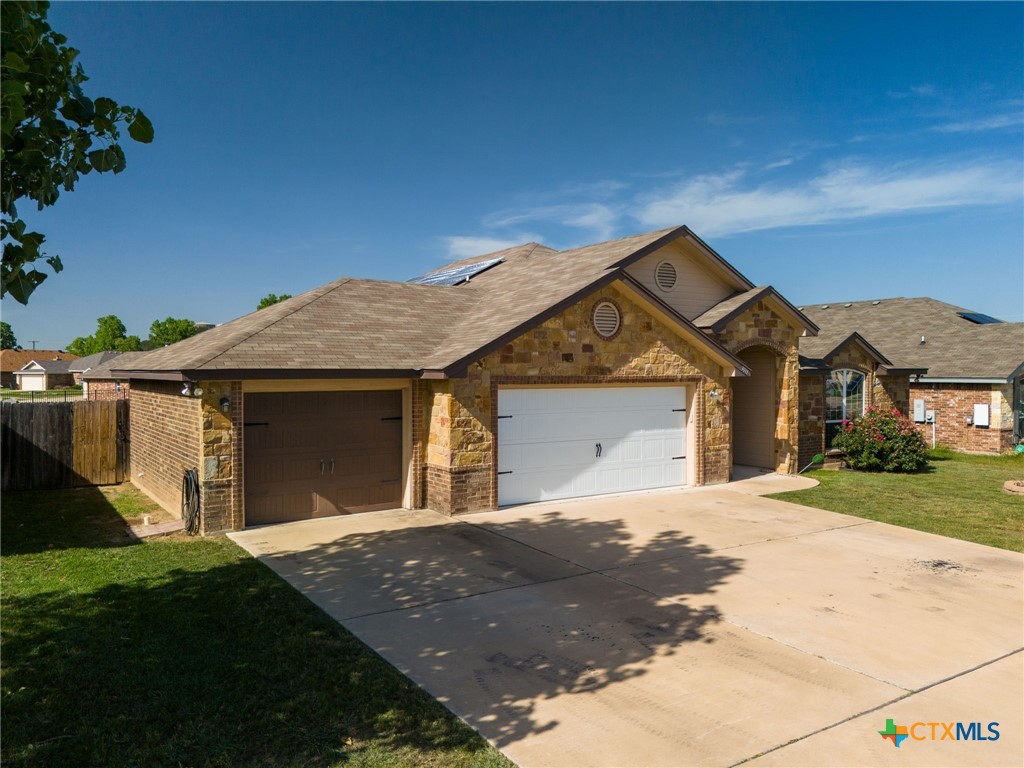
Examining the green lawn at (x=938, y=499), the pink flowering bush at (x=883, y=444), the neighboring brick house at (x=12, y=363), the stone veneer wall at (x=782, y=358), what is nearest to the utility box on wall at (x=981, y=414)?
the green lawn at (x=938, y=499)

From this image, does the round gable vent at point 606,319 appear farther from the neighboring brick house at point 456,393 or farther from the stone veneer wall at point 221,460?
the stone veneer wall at point 221,460

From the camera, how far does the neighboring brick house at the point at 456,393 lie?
36.8 feet

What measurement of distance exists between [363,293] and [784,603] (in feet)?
33.7

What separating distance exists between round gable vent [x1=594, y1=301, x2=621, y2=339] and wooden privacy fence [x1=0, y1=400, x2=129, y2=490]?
10.8 m

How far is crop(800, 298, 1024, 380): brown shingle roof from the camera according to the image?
71.1 feet

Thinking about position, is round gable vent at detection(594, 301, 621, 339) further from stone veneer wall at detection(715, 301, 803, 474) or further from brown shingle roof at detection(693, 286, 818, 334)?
stone veneer wall at detection(715, 301, 803, 474)

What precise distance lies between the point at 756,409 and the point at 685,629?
12.1 m

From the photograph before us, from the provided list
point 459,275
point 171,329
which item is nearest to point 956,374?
point 459,275

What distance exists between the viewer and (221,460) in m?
10.7

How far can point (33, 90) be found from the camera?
4148 mm

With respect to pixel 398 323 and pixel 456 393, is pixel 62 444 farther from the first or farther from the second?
pixel 456 393

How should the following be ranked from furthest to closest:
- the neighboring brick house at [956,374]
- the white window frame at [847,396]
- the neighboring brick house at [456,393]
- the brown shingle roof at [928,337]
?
the brown shingle roof at [928,337] < the neighboring brick house at [956,374] < the white window frame at [847,396] < the neighboring brick house at [456,393]

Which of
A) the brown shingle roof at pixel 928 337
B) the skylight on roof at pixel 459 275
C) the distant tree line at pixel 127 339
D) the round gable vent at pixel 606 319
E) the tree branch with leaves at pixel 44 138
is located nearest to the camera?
the tree branch with leaves at pixel 44 138

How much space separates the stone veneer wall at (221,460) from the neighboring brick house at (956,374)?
13960mm
